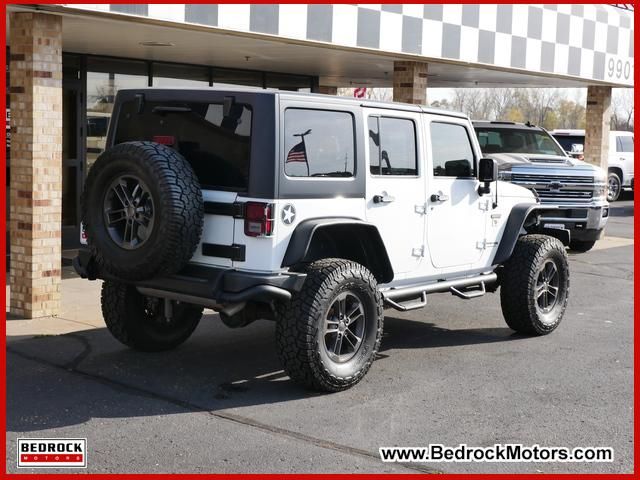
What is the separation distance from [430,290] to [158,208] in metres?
2.43

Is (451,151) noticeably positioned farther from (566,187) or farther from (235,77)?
(235,77)

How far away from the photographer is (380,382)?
20.8 ft

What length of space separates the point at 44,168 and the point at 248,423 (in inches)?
145

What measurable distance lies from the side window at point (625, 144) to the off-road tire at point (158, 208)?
21657 mm

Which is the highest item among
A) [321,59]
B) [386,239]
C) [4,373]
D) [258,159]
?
[321,59]

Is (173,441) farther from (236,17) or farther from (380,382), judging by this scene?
(236,17)

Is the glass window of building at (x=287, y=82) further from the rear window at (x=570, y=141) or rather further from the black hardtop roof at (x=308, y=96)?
the rear window at (x=570, y=141)

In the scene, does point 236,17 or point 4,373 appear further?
point 236,17

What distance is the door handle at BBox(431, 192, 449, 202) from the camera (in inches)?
277

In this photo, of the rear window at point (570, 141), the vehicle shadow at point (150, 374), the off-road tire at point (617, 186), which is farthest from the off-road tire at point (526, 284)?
the off-road tire at point (617, 186)

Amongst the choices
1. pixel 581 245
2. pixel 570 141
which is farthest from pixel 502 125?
pixel 570 141

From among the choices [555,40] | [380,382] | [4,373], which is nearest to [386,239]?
[380,382]

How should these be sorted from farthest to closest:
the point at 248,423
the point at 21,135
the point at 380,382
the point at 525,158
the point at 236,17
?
the point at 525,158 < the point at 236,17 < the point at 21,135 < the point at 380,382 < the point at 248,423

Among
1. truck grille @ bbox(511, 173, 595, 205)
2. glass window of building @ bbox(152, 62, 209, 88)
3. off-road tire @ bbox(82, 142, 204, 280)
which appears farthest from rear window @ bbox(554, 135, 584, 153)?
off-road tire @ bbox(82, 142, 204, 280)
